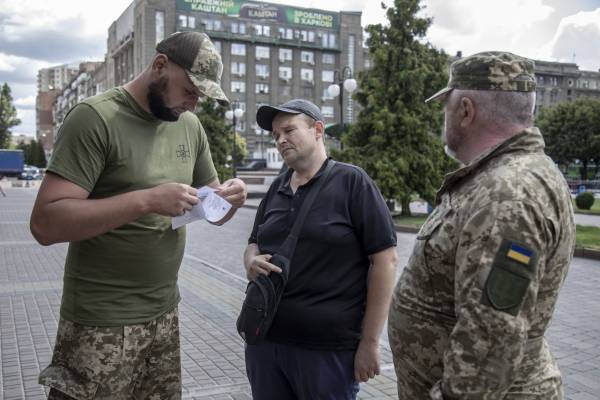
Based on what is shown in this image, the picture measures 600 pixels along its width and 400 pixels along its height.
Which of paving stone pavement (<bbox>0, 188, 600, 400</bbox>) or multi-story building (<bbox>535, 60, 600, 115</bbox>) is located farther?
multi-story building (<bbox>535, 60, 600, 115</bbox>)

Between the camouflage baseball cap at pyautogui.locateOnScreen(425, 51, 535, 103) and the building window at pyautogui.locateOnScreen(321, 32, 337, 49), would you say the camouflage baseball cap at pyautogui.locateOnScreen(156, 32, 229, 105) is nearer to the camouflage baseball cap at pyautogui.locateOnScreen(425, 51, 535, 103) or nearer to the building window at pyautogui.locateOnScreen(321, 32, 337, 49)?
the camouflage baseball cap at pyautogui.locateOnScreen(425, 51, 535, 103)

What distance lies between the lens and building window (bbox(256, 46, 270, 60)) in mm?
78438

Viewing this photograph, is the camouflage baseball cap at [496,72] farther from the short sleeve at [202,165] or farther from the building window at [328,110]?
the building window at [328,110]

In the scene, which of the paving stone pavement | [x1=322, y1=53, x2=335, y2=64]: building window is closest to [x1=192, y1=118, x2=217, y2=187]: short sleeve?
the paving stone pavement

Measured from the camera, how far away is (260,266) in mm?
2707

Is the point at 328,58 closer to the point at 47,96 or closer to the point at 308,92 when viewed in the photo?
the point at 308,92

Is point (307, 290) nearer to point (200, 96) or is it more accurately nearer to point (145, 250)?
point (145, 250)

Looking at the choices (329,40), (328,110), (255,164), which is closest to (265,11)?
(329,40)

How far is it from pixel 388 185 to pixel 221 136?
20095 millimetres

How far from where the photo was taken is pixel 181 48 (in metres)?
2.41

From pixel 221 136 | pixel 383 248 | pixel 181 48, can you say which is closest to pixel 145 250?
pixel 181 48

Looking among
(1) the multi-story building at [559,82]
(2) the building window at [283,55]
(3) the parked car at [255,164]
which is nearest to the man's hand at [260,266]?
(3) the parked car at [255,164]

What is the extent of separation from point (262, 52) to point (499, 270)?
80.0 metres

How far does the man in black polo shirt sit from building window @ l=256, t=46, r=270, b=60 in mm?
78198
